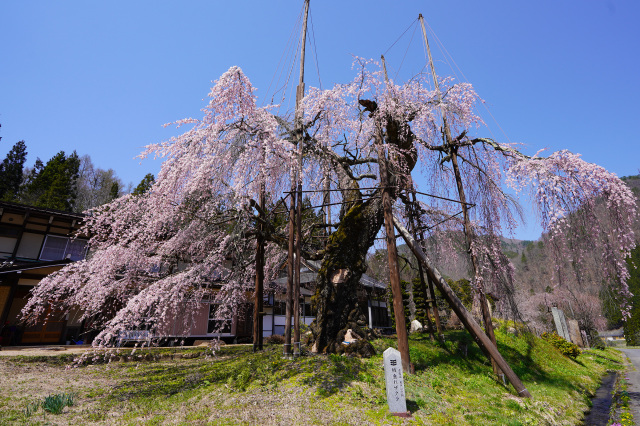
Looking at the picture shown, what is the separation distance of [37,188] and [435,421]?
47.3m

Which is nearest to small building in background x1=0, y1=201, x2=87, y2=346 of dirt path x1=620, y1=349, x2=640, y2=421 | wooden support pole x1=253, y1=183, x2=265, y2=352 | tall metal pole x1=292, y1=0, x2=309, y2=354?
wooden support pole x1=253, y1=183, x2=265, y2=352

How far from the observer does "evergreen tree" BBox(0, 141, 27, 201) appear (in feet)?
122

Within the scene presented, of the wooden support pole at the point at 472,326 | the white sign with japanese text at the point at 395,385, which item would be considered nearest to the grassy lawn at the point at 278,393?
the white sign with japanese text at the point at 395,385

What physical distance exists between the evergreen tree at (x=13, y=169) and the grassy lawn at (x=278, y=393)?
38.8 meters

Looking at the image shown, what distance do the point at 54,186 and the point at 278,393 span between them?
40.9 metres

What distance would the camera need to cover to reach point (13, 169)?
39.7 m

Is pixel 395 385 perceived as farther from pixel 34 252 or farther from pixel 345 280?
pixel 34 252

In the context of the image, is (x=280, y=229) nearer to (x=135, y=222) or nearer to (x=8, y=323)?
(x=135, y=222)

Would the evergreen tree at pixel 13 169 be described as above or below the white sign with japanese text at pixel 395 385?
above

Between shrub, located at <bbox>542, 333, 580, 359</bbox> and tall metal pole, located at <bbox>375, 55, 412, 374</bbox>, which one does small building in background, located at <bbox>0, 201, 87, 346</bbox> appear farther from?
shrub, located at <bbox>542, 333, 580, 359</bbox>

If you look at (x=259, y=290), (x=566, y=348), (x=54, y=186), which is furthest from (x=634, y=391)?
(x=54, y=186)

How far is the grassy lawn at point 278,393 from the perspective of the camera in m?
5.77

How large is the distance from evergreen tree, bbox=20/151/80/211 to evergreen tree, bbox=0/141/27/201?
1.21 m

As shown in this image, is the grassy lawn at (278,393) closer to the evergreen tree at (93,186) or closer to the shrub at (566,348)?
the shrub at (566,348)
